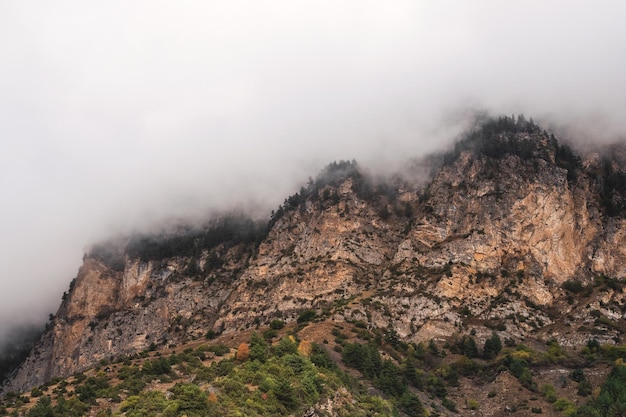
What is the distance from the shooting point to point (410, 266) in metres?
112

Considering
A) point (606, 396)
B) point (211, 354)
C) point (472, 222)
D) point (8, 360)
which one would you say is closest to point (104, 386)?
point (211, 354)

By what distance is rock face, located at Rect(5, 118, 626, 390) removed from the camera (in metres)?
99.7

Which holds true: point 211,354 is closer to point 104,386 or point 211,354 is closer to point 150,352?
point 104,386

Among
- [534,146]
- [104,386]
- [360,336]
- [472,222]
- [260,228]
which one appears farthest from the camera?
[260,228]

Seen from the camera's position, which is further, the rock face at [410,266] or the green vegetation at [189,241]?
the green vegetation at [189,241]

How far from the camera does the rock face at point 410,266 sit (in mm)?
99688

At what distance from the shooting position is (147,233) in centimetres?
15988

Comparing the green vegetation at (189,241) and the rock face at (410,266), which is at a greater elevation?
the green vegetation at (189,241)

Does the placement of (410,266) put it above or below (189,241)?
below

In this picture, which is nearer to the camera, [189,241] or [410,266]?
[410,266]

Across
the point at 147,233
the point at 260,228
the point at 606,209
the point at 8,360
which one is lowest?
the point at 606,209

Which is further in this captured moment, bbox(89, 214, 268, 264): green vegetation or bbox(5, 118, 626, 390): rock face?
bbox(89, 214, 268, 264): green vegetation

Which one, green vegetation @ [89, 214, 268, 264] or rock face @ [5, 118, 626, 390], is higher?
green vegetation @ [89, 214, 268, 264]

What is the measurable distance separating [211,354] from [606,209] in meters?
90.1
